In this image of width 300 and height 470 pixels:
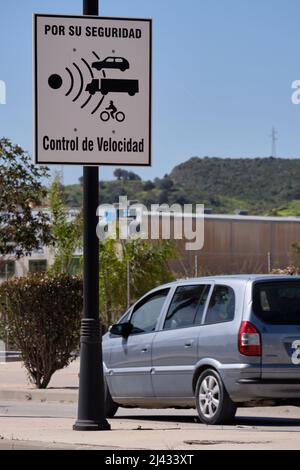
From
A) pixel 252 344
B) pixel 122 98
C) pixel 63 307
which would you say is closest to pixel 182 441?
pixel 252 344

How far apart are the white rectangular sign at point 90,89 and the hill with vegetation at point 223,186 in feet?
307

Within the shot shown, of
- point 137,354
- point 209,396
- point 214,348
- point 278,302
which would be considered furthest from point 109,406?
point 278,302

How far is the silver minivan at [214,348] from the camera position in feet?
45.4

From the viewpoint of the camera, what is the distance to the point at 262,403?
1402 cm

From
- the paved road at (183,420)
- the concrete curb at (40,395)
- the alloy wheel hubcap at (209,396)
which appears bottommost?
the concrete curb at (40,395)

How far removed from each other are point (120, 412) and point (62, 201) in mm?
27299

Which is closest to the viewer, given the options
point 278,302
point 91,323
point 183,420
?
point 91,323

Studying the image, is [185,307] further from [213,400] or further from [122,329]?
[213,400]

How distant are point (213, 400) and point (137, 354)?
1.86 metres

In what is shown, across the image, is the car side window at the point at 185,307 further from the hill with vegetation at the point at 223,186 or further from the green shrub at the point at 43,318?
the hill with vegetation at the point at 223,186

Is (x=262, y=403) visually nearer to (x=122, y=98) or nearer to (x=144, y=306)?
(x=144, y=306)

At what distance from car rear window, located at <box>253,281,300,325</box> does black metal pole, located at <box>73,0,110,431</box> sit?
2.26 m

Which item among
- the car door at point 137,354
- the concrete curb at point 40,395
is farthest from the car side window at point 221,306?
the concrete curb at point 40,395

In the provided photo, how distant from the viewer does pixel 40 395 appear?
21109mm
